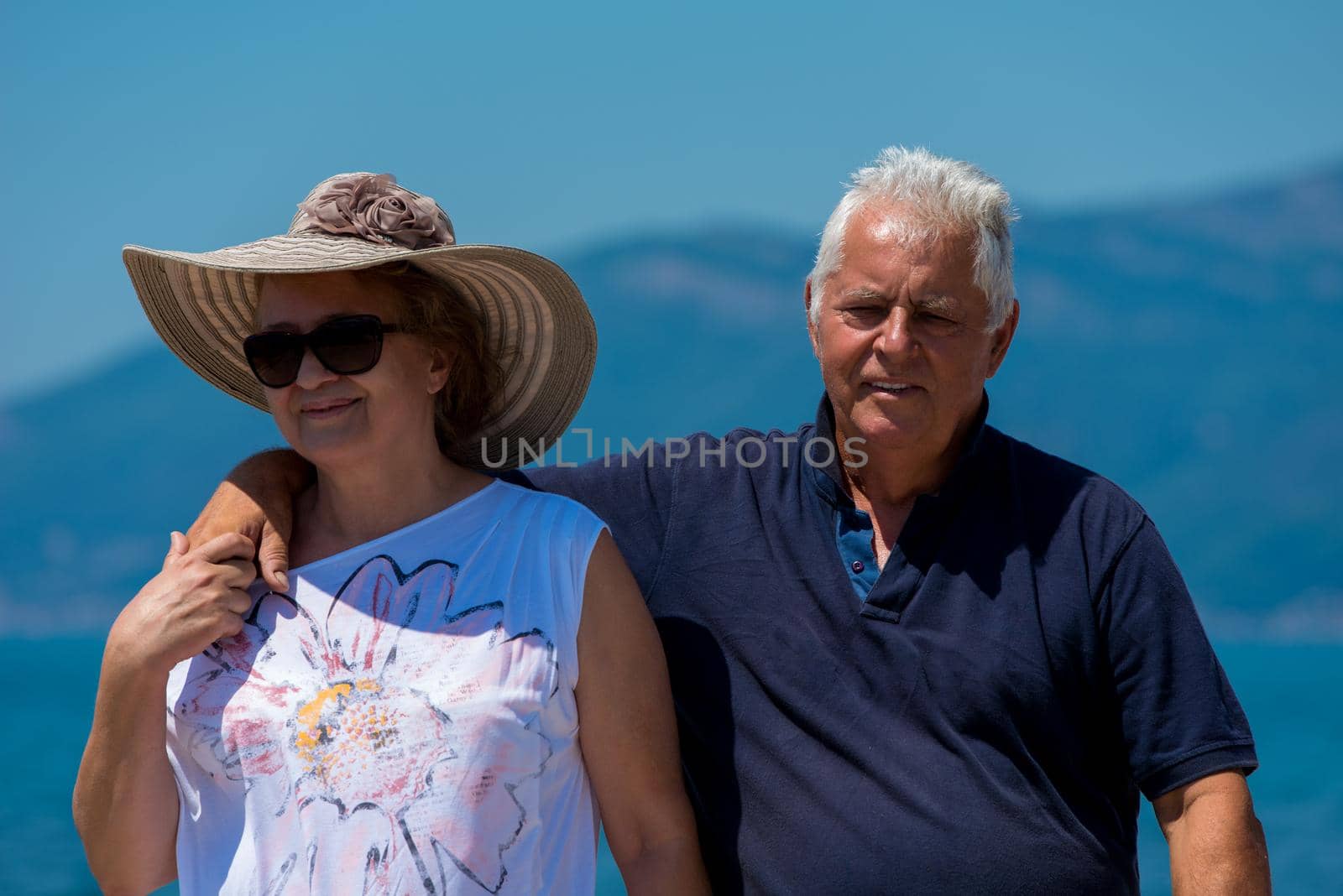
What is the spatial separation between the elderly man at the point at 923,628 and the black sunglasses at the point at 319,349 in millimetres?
256

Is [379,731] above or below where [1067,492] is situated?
below

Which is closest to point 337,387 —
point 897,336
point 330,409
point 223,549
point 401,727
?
point 330,409

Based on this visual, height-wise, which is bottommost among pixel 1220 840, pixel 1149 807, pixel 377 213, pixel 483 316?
pixel 1149 807

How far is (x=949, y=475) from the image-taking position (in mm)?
2398

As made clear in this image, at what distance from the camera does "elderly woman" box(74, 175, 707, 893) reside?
2027 millimetres

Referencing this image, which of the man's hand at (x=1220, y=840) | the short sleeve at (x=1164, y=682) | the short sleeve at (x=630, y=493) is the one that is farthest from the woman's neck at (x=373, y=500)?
the man's hand at (x=1220, y=840)

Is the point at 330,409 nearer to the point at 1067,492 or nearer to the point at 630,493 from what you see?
the point at 630,493

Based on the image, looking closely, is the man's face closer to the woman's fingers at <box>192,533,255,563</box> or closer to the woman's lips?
the woman's lips

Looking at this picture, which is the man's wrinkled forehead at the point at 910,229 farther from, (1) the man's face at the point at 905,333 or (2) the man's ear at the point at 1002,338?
(2) the man's ear at the point at 1002,338

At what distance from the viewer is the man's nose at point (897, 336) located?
90.5 inches

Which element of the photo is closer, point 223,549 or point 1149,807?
point 223,549

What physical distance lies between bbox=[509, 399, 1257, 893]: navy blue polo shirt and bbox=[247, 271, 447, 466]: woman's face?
23.2 inches

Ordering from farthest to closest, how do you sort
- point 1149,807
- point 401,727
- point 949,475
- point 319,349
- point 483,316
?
point 1149,807 → point 483,316 → point 949,475 → point 319,349 → point 401,727

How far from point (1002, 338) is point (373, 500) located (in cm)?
117
